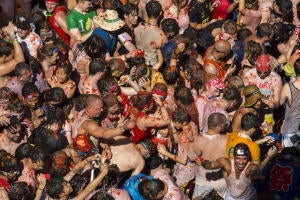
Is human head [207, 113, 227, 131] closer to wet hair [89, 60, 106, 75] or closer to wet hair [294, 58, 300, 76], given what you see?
wet hair [294, 58, 300, 76]

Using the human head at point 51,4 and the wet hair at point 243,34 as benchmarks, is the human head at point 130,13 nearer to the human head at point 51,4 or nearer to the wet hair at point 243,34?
the human head at point 51,4

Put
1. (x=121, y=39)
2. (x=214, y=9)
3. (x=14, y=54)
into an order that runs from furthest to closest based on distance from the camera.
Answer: (x=214, y=9)
(x=121, y=39)
(x=14, y=54)

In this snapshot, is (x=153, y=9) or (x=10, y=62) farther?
(x=153, y=9)

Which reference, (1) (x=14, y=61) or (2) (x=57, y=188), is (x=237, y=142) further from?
(1) (x=14, y=61)

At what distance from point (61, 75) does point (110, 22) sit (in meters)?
1.40

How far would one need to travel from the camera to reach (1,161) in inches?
339

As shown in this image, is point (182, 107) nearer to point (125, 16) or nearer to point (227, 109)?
point (227, 109)

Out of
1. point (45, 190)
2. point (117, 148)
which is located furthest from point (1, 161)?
point (117, 148)

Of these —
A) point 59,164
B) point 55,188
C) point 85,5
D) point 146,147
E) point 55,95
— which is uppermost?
point 85,5

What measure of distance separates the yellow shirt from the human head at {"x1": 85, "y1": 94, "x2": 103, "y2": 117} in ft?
5.79

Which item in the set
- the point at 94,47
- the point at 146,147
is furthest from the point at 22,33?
the point at 146,147

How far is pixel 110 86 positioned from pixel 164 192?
2026 millimetres

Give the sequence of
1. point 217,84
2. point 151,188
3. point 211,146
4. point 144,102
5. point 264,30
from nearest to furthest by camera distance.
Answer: point 151,188 < point 211,146 < point 144,102 < point 217,84 < point 264,30

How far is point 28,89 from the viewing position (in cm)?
966
